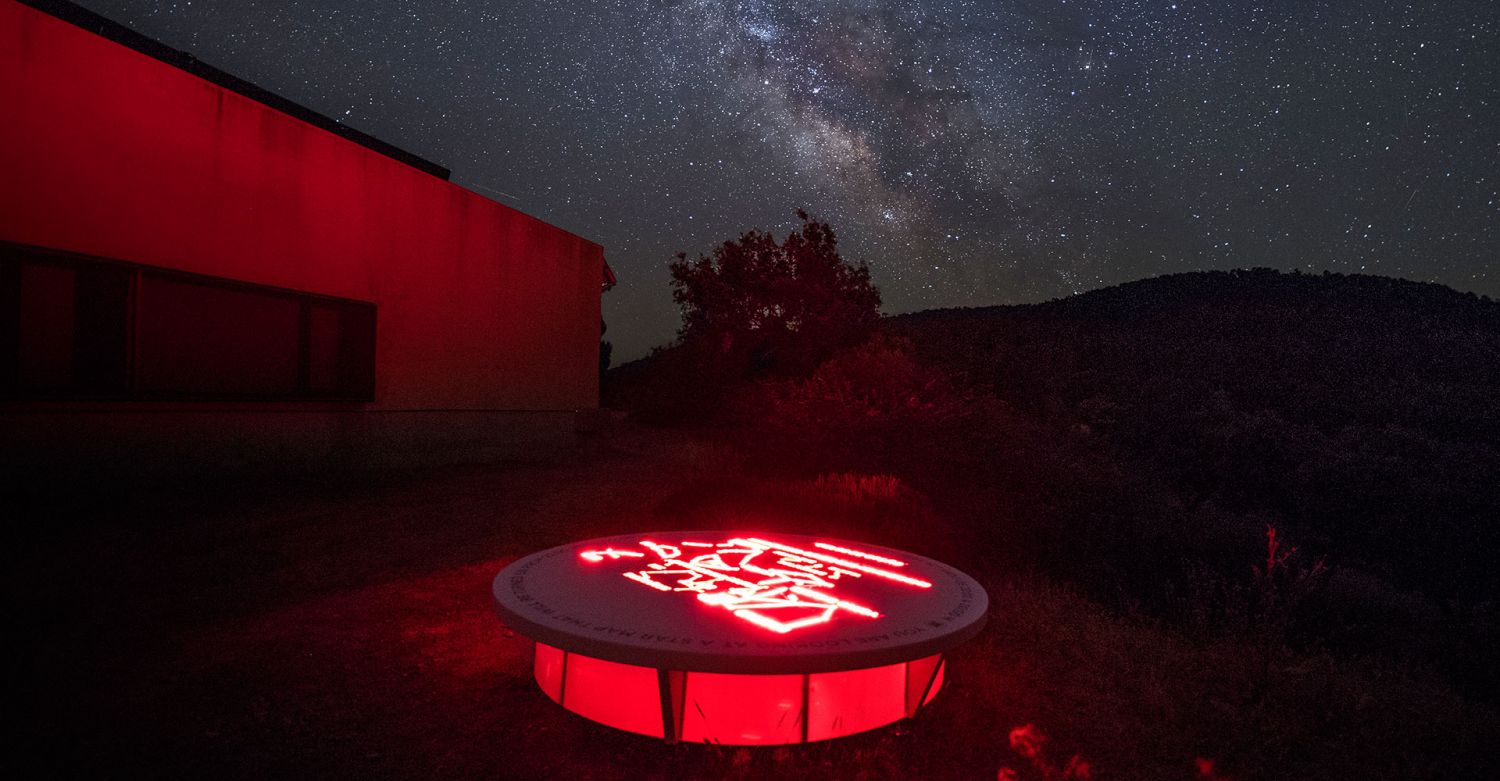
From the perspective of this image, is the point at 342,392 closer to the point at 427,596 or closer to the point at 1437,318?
the point at 427,596

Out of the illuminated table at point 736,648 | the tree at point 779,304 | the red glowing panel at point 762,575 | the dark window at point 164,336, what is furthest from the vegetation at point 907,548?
the tree at point 779,304

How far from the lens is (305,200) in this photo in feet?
27.9

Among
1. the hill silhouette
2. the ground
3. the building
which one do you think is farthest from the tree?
the ground

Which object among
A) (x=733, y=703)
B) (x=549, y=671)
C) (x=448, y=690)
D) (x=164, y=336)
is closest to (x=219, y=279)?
(x=164, y=336)

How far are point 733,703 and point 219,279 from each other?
8.07 metres

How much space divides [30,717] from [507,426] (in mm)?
9193

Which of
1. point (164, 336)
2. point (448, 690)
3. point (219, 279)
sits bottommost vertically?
point (448, 690)

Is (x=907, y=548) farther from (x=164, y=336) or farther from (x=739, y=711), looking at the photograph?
(x=164, y=336)

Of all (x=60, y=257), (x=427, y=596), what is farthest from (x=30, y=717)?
(x=60, y=257)

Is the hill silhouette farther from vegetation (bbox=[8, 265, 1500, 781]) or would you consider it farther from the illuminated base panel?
the illuminated base panel

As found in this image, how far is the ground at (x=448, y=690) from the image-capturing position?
271cm

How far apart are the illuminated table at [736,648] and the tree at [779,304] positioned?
1512 cm

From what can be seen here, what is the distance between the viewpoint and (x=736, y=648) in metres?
2.59

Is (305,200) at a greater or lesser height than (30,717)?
greater
